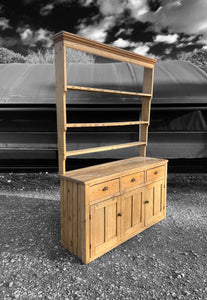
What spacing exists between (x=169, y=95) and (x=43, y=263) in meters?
4.23

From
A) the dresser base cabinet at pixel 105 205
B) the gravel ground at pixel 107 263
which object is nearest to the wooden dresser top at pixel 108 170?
the dresser base cabinet at pixel 105 205

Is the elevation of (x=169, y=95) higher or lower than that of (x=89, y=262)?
higher

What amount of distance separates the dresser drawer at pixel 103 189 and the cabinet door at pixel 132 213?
8.9 inches

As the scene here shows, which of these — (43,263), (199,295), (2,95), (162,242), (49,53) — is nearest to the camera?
(199,295)

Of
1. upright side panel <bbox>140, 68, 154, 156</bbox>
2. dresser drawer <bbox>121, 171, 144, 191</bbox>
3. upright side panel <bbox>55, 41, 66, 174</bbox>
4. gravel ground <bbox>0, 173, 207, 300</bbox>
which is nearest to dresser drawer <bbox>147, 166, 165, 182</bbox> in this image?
dresser drawer <bbox>121, 171, 144, 191</bbox>

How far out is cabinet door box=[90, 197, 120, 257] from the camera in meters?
2.60

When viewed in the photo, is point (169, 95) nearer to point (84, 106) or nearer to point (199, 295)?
point (84, 106)

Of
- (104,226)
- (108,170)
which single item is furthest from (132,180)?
(104,226)

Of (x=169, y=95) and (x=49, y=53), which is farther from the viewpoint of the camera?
(x=49, y=53)

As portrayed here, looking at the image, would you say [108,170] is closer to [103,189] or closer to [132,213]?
[103,189]

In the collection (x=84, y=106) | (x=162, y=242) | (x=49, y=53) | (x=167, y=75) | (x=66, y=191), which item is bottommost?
(x=162, y=242)

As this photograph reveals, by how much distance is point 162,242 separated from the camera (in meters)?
3.12

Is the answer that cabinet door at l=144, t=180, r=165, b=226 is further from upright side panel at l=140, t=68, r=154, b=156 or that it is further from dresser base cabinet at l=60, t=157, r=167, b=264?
upright side panel at l=140, t=68, r=154, b=156

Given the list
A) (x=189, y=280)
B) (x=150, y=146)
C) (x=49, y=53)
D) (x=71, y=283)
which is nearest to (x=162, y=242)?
(x=189, y=280)
